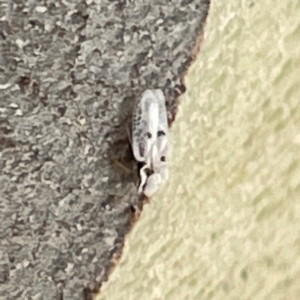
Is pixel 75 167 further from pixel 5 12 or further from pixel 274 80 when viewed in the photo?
pixel 274 80

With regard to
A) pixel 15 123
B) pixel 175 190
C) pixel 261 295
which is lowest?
pixel 261 295

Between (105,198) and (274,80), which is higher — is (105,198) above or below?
below

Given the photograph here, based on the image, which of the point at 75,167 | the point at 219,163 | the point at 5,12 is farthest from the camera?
the point at 219,163

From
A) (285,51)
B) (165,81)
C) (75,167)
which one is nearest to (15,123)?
(75,167)
